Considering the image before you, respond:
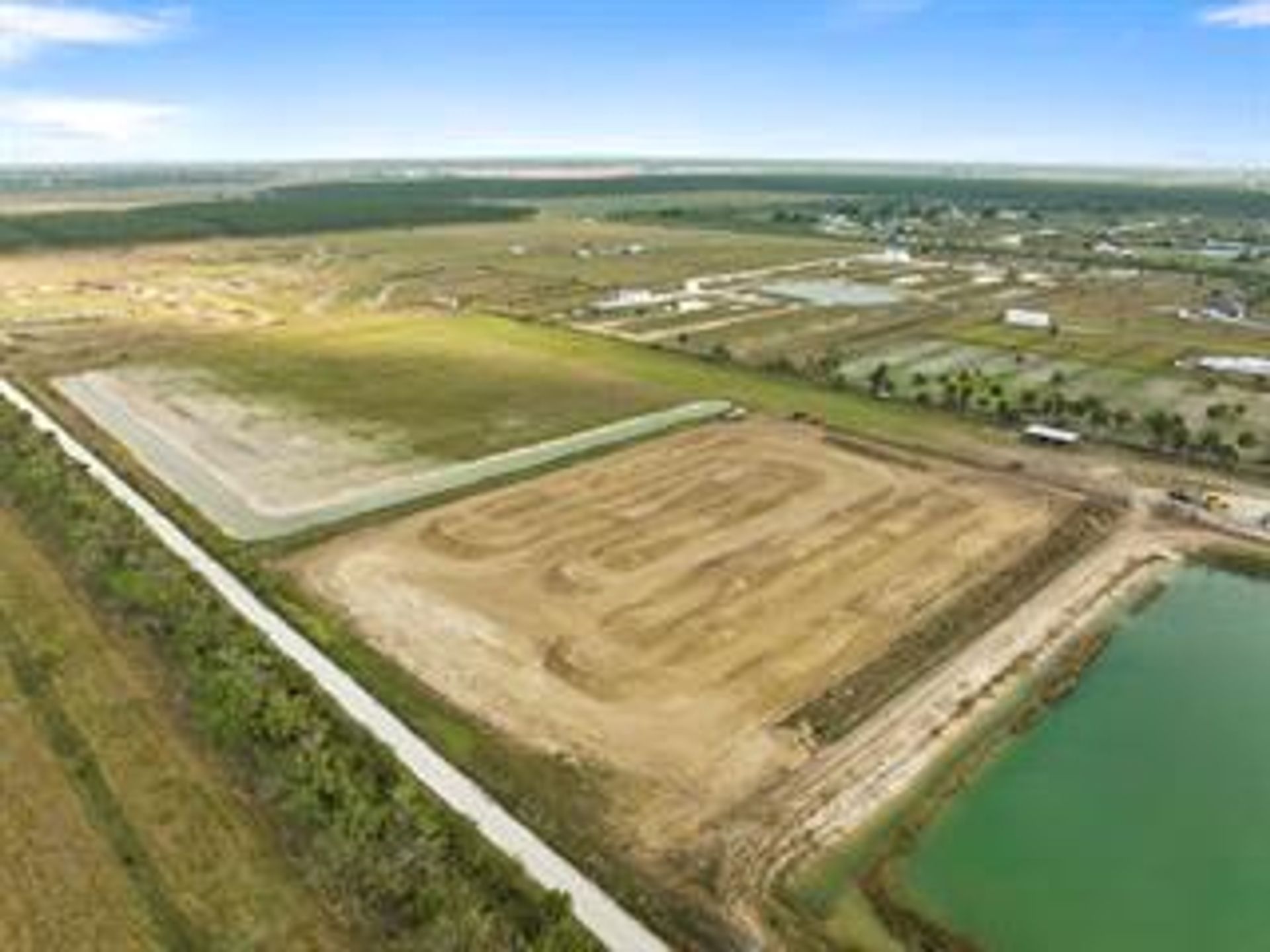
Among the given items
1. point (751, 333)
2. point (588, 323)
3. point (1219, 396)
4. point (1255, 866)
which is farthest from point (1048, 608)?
point (588, 323)

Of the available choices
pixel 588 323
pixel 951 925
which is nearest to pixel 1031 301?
pixel 588 323

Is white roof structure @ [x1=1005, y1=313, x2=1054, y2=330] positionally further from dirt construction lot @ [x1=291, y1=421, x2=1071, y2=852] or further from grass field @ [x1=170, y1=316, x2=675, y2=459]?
dirt construction lot @ [x1=291, y1=421, x2=1071, y2=852]

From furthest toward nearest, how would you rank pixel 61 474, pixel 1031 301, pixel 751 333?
pixel 1031 301 < pixel 751 333 < pixel 61 474

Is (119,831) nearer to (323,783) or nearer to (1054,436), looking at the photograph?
(323,783)

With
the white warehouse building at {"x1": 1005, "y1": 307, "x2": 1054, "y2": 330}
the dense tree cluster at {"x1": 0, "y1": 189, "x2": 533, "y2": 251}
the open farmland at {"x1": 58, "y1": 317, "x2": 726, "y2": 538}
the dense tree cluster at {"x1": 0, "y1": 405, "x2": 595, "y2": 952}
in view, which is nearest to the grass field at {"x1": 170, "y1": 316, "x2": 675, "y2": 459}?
the open farmland at {"x1": 58, "y1": 317, "x2": 726, "y2": 538}

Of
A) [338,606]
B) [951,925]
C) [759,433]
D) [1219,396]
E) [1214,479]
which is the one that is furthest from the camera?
[1219,396]

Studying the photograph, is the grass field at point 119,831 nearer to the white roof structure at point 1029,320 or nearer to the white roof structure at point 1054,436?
the white roof structure at point 1054,436

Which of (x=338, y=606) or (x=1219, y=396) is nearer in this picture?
(x=338, y=606)

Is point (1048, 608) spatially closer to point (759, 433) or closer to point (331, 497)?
point (759, 433)
